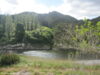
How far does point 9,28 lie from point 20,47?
1467 centimetres

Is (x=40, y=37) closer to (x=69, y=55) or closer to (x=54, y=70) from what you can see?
(x=69, y=55)

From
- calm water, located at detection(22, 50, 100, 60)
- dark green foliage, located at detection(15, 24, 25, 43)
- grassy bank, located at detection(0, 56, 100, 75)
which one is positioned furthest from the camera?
dark green foliage, located at detection(15, 24, 25, 43)

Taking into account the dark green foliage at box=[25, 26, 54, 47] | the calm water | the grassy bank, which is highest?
the dark green foliage at box=[25, 26, 54, 47]

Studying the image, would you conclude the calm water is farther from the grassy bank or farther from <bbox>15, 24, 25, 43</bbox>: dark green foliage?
<bbox>15, 24, 25, 43</bbox>: dark green foliage

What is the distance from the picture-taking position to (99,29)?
10.6 m

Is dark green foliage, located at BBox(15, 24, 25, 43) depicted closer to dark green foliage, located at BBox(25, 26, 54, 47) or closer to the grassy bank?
dark green foliage, located at BBox(25, 26, 54, 47)

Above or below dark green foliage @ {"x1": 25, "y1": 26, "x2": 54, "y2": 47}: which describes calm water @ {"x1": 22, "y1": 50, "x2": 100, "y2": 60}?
below

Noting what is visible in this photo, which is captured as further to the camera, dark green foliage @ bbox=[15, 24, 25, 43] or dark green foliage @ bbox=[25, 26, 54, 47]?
dark green foliage @ bbox=[15, 24, 25, 43]

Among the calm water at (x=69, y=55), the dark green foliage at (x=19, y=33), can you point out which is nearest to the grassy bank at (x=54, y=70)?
the calm water at (x=69, y=55)

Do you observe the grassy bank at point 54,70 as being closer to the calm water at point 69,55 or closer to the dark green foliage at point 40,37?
the calm water at point 69,55

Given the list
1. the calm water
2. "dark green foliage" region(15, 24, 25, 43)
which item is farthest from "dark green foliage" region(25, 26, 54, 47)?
the calm water

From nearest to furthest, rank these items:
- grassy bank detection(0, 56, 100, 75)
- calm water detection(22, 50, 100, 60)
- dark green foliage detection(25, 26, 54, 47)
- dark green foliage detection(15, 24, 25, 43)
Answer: grassy bank detection(0, 56, 100, 75), calm water detection(22, 50, 100, 60), dark green foliage detection(25, 26, 54, 47), dark green foliage detection(15, 24, 25, 43)

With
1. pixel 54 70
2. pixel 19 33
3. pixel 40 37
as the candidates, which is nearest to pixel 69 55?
pixel 54 70

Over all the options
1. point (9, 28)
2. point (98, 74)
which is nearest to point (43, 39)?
point (9, 28)
